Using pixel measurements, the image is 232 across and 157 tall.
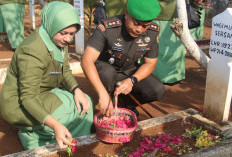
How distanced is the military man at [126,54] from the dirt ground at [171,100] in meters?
0.51

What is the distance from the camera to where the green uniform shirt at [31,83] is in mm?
2324

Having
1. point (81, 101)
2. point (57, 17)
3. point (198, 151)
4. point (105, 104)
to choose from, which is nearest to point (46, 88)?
point (81, 101)

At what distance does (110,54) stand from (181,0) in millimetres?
1047

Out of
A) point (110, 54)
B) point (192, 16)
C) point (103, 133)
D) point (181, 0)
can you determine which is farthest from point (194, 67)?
point (103, 133)

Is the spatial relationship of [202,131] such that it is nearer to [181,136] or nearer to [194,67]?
[181,136]

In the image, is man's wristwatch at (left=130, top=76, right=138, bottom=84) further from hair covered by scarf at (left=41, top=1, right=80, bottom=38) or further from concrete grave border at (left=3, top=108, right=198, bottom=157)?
hair covered by scarf at (left=41, top=1, right=80, bottom=38)

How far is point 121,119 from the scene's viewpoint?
114 inches

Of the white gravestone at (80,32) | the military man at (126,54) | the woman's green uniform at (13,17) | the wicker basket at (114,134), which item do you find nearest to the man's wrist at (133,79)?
the military man at (126,54)

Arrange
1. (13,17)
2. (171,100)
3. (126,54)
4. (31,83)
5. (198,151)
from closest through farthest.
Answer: (198,151) → (31,83) → (126,54) → (171,100) → (13,17)

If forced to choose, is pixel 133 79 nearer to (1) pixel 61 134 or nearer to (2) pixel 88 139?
(2) pixel 88 139

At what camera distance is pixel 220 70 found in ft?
9.59

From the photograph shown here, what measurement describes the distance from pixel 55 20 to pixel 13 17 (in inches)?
164

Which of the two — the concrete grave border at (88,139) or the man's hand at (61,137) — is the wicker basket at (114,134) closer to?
the concrete grave border at (88,139)

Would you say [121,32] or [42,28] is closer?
[42,28]
